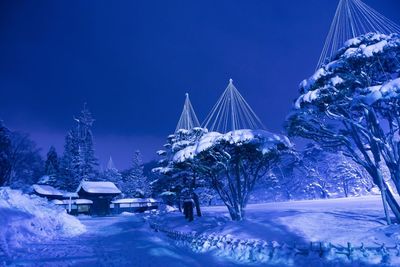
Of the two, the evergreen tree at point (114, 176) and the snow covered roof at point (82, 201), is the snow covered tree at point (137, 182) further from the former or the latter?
the snow covered roof at point (82, 201)

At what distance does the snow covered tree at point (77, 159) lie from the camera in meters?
63.5

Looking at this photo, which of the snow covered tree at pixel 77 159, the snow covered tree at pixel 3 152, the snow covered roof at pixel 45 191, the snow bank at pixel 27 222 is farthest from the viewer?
the snow covered tree at pixel 77 159

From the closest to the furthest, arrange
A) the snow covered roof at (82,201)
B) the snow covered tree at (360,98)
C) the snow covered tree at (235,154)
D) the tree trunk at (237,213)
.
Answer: the snow covered tree at (360,98)
the snow covered tree at (235,154)
the tree trunk at (237,213)
the snow covered roof at (82,201)

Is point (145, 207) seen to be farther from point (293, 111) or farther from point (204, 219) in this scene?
point (293, 111)

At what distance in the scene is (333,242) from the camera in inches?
429

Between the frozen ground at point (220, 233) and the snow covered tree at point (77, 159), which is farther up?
the snow covered tree at point (77, 159)

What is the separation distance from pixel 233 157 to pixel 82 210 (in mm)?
45904

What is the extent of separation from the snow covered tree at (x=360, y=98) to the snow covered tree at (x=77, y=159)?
5810 centimetres

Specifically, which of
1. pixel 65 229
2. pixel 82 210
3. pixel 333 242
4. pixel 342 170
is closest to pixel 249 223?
pixel 333 242

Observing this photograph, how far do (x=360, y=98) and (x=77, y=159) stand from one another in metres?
62.8

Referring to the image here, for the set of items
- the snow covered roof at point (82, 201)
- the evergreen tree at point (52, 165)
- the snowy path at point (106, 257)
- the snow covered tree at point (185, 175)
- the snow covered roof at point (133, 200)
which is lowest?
the snowy path at point (106, 257)

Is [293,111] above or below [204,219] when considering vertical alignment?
above

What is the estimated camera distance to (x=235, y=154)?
2044cm

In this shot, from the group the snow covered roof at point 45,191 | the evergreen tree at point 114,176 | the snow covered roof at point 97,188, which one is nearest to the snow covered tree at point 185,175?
the snow covered roof at point 97,188
